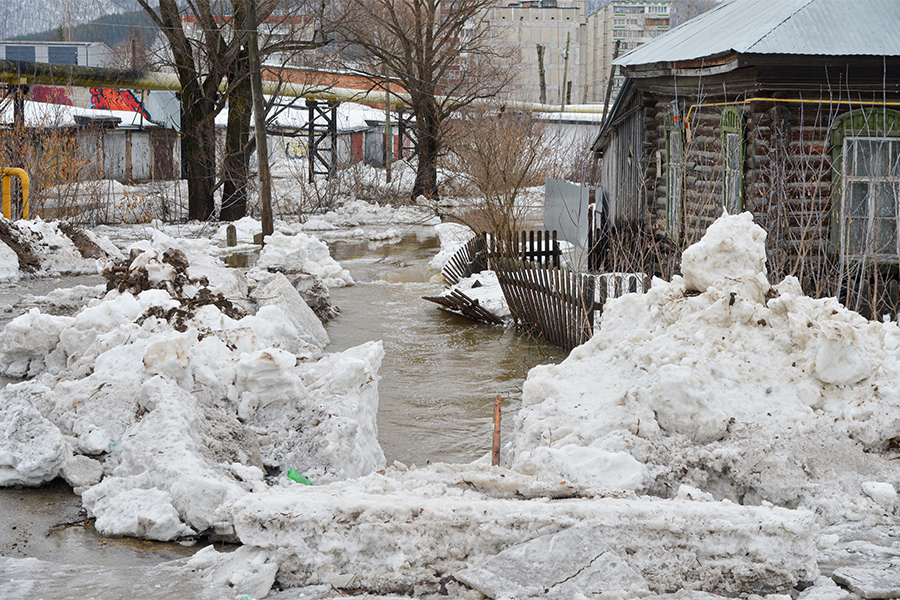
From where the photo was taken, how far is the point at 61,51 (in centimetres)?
5491

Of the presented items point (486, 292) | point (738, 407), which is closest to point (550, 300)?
point (486, 292)

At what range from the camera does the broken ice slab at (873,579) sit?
3576mm

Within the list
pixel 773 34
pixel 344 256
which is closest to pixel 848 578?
pixel 773 34

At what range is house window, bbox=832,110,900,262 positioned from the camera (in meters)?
9.34

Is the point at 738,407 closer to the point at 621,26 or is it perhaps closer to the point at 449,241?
the point at 449,241

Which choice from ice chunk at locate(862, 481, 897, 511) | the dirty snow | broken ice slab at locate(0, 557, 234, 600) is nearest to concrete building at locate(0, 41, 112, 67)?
the dirty snow

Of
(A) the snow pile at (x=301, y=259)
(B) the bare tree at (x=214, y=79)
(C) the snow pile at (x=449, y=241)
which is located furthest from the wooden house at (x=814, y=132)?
(B) the bare tree at (x=214, y=79)

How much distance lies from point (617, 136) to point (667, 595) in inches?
504

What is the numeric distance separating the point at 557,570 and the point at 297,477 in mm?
2213

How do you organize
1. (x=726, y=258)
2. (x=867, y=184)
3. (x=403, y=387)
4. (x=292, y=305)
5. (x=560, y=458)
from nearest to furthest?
(x=560, y=458) < (x=726, y=258) < (x=403, y=387) < (x=867, y=184) < (x=292, y=305)

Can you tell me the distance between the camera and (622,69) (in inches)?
498

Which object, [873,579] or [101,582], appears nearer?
[873,579]

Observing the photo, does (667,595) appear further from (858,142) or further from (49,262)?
(49,262)

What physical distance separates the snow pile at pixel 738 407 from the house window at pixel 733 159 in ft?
14.1
